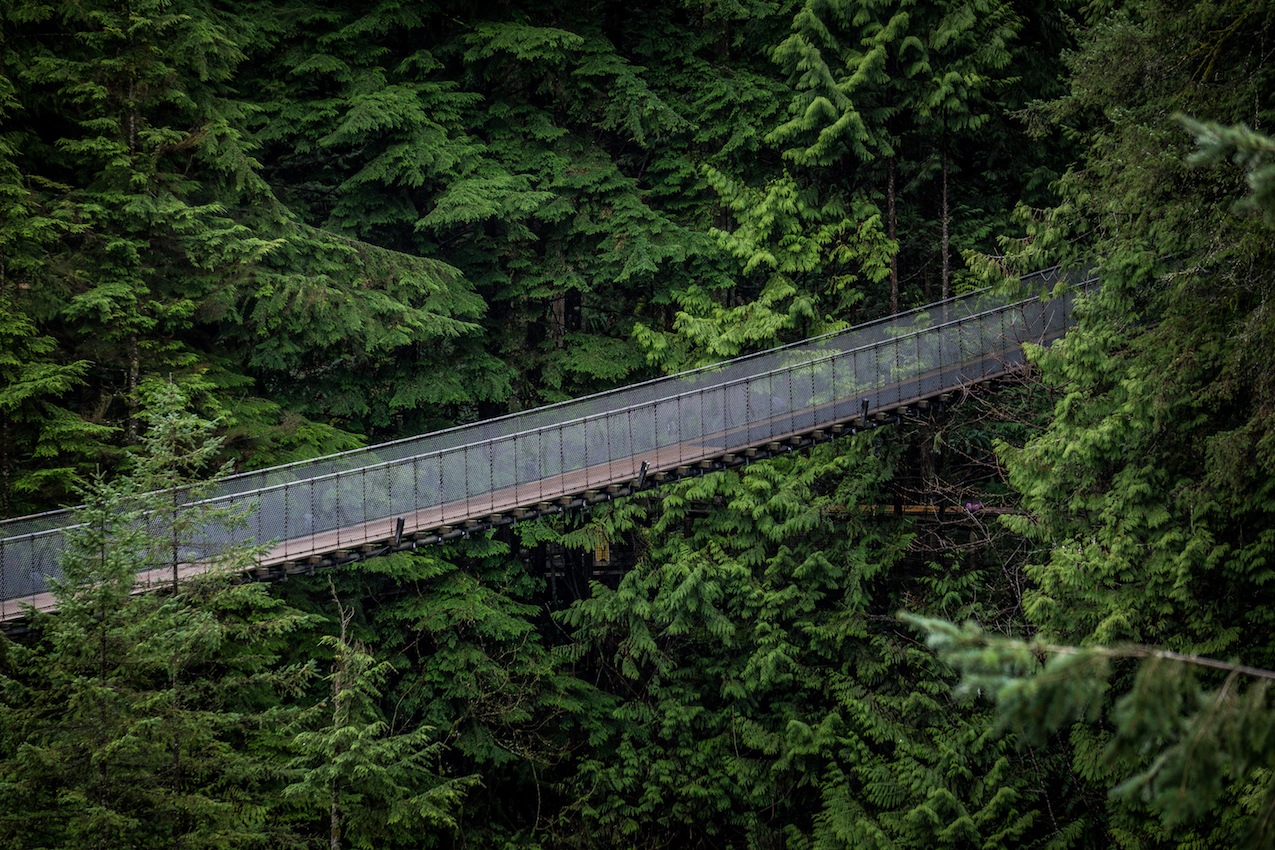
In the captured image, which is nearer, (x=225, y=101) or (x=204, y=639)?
(x=204, y=639)

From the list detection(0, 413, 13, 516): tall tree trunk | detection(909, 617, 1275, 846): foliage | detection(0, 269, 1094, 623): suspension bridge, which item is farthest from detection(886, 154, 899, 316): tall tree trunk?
detection(0, 413, 13, 516): tall tree trunk

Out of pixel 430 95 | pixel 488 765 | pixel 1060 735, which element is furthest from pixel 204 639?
pixel 1060 735

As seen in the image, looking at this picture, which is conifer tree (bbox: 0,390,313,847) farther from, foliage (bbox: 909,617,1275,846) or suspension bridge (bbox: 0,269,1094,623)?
foliage (bbox: 909,617,1275,846)

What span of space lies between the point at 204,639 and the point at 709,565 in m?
7.66

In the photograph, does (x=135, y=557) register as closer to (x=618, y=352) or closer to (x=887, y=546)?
(x=618, y=352)

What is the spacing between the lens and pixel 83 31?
1148 centimetres

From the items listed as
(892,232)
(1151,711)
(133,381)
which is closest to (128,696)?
(133,381)

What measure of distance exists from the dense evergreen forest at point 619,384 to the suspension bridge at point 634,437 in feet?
2.72

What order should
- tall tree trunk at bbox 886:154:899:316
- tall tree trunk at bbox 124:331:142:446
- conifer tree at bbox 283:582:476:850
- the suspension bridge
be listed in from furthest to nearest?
1. tall tree trunk at bbox 886:154:899:316
2. tall tree trunk at bbox 124:331:142:446
3. the suspension bridge
4. conifer tree at bbox 283:582:476:850

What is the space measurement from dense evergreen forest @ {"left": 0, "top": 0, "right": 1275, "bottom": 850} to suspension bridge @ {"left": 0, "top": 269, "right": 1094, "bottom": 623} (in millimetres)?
830

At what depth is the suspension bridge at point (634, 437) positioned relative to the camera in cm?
1090

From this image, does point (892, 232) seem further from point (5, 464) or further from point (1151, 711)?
point (5, 464)

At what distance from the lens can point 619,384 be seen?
1574 centimetres

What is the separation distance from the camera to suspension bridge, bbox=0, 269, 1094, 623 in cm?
1090
